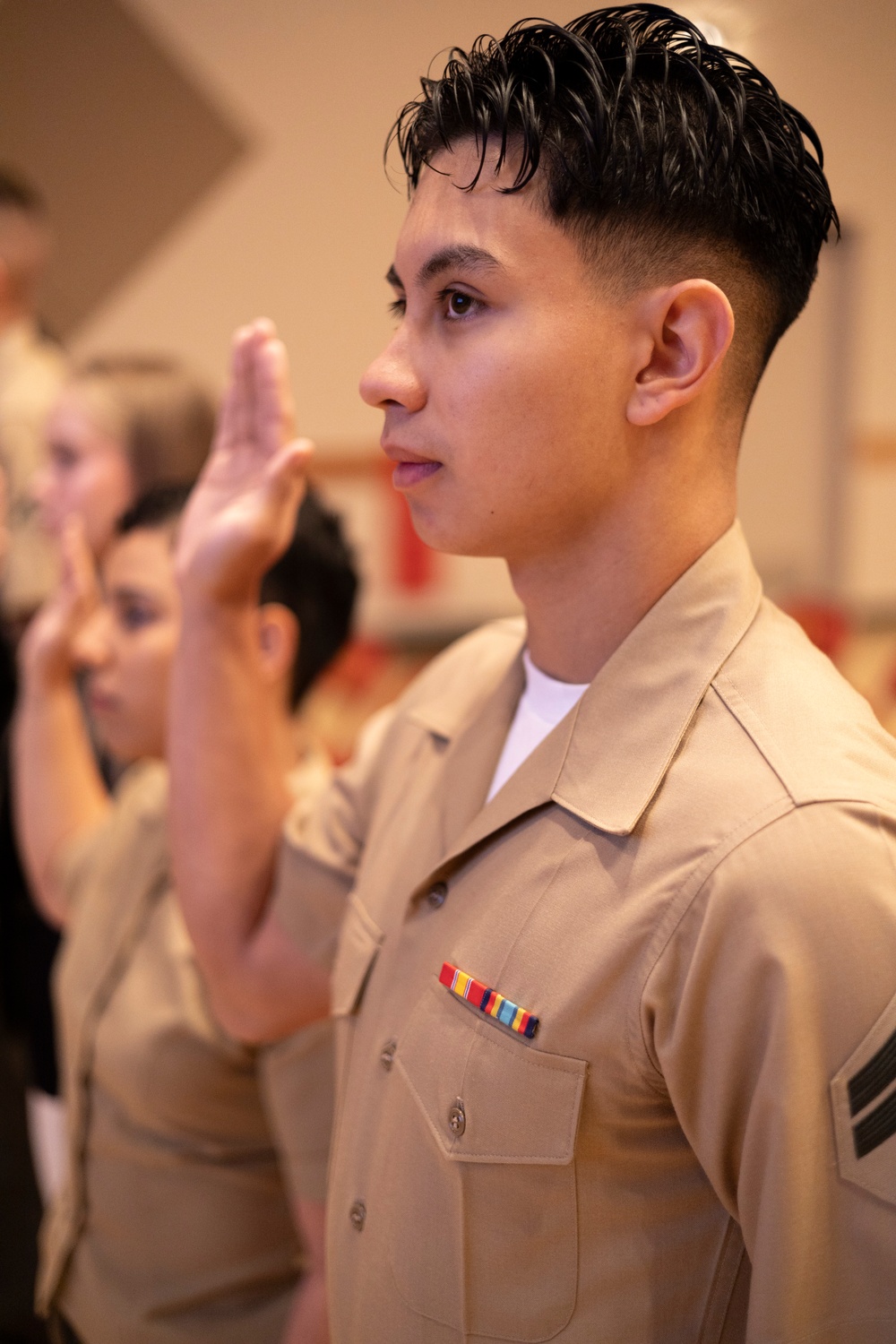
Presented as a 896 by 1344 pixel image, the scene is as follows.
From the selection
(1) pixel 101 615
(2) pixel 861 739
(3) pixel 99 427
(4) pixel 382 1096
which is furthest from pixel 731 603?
(3) pixel 99 427

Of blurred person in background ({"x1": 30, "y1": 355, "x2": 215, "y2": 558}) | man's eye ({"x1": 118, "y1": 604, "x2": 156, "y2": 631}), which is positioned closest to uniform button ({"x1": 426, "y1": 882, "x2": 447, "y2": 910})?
man's eye ({"x1": 118, "y1": 604, "x2": 156, "y2": 631})

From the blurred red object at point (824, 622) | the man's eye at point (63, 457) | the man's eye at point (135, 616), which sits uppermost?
the blurred red object at point (824, 622)

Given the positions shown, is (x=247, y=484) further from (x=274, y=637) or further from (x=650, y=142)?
(x=650, y=142)

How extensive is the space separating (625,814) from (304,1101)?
671 millimetres

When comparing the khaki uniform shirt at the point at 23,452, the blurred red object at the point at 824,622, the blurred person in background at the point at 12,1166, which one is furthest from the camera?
the khaki uniform shirt at the point at 23,452

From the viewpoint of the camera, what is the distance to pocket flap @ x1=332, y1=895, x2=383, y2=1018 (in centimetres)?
95

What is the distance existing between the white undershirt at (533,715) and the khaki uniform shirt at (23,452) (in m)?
2.20

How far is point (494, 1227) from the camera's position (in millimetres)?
785

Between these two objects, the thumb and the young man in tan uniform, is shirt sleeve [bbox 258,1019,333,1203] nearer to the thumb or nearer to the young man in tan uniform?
the young man in tan uniform

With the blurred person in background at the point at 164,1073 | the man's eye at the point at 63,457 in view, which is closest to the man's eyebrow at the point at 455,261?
the blurred person in background at the point at 164,1073

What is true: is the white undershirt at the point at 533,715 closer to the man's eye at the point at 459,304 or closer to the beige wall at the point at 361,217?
the man's eye at the point at 459,304

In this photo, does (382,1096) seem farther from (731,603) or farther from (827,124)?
(827,124)

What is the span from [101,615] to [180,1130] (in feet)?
2.80

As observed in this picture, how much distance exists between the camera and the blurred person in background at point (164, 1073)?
4.33 feet
